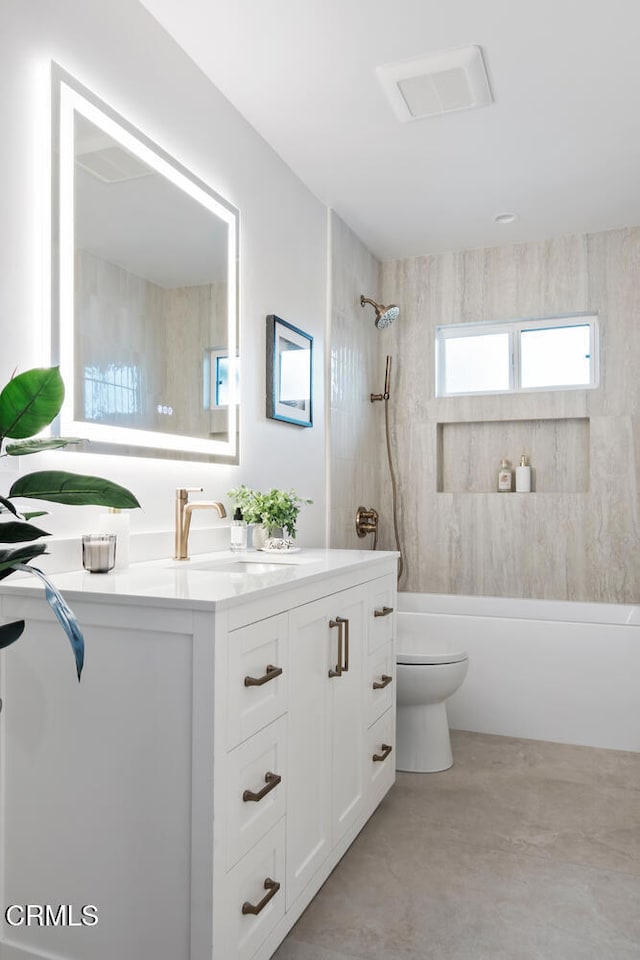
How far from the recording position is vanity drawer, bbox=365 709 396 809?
2.17m

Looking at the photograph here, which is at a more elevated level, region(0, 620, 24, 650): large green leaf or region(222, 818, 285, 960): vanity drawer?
region(0, 620, 24, 650): large green leaf

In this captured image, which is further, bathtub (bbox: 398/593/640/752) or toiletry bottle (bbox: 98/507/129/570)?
bathtub (bbox: 398/593/640/752)

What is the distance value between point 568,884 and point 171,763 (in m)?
1.28

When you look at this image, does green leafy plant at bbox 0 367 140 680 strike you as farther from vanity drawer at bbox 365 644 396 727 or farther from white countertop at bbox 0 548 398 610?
vanity drawer at bbox 365 644 396 727

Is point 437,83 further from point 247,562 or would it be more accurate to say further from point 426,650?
point 426,650

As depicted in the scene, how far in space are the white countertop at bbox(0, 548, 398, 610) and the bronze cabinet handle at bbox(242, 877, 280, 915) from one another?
59cm

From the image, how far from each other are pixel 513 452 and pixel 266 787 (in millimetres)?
2829

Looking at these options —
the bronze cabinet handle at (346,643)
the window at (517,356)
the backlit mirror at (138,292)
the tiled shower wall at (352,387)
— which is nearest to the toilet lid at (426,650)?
the tiled shower wall at (352,387)

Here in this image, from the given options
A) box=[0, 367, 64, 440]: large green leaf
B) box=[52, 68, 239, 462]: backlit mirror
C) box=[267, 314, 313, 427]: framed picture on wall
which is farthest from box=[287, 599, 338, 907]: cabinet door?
box=[267, 314, 313, 427]: framed picture on wall

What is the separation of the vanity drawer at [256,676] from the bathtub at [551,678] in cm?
195

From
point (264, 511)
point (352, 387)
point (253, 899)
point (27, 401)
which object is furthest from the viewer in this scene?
point (352, 387)

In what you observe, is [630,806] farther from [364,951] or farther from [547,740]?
[364,951]

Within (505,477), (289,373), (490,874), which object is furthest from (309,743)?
(505,477)

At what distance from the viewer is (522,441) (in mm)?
3852
